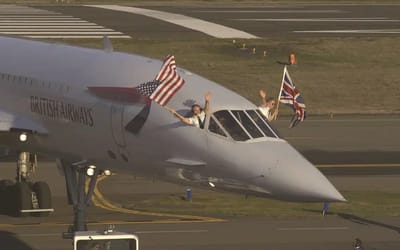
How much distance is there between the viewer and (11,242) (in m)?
43.9

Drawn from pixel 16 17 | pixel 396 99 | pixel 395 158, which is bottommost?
pixel 395 158

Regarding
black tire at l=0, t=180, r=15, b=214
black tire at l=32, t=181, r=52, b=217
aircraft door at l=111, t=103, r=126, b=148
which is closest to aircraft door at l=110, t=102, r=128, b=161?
aircraft door at l=111, t=103, r=126, b=148

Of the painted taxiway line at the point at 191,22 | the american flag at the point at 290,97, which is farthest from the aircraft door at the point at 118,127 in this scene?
the painted taxiway line at the point at 191,22

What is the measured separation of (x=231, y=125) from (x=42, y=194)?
660 inches

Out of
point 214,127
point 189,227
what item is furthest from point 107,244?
point 189,227

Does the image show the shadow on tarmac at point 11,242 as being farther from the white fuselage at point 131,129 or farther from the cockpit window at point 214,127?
the cockpit window at point 214,127

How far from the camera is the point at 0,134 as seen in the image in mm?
39375

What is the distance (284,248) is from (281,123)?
32435 millimetres

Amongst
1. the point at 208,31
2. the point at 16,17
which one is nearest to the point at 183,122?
the point at 208,31

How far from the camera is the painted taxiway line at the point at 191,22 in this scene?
339ft

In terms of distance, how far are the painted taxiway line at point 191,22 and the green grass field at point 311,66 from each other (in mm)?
4098

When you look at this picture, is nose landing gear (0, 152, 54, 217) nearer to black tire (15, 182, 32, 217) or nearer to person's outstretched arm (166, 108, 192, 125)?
black tire (15, 182, 32, 217)

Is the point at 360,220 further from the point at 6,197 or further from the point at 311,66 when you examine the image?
the point at 311,66

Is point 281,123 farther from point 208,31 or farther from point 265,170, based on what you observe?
point 265,170
